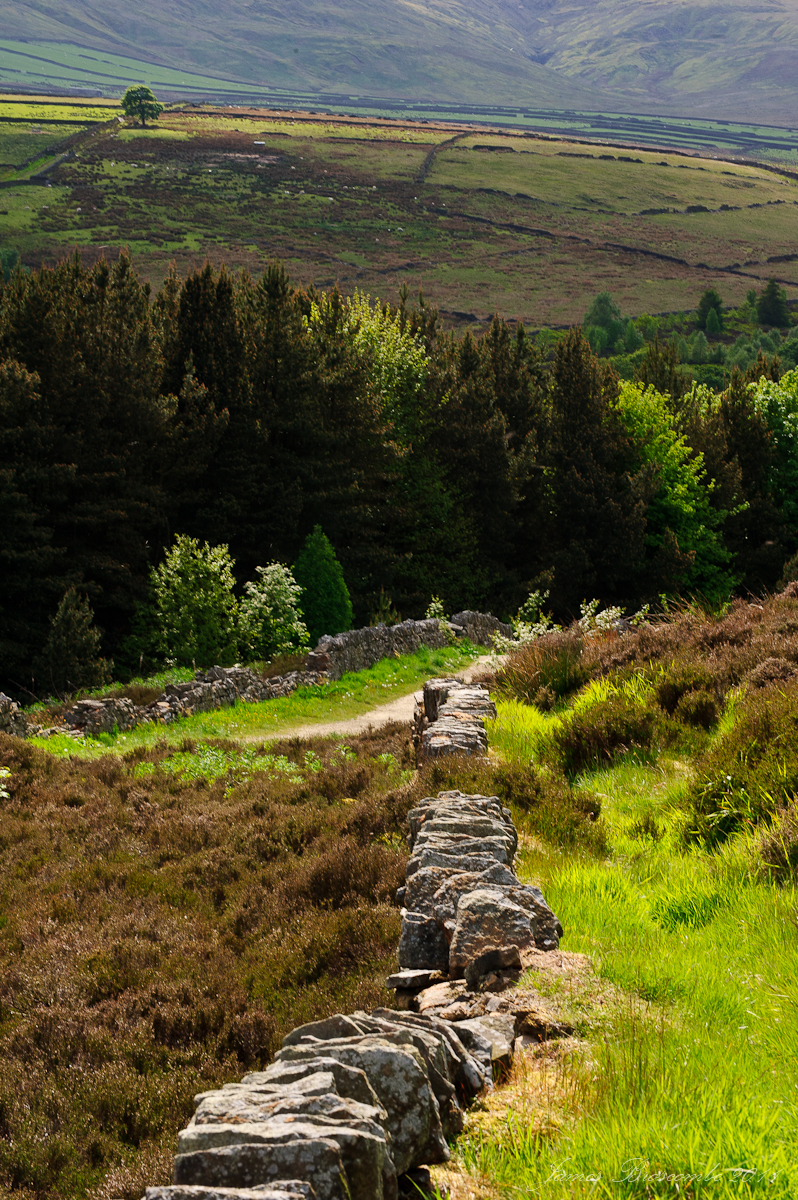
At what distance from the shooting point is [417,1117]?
310 centimetres

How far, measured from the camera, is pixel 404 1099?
3.09 m

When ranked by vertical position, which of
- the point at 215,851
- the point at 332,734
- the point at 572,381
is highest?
the point at 572,381

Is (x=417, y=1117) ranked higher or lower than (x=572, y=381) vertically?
lower

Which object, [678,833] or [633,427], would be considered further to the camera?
[633,427]

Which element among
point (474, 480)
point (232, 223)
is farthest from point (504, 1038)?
point (232, 223)

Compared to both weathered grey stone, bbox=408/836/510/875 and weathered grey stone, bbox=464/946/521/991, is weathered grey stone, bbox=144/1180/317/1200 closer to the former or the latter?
weathered grey stone, bbox=464/946/521/991

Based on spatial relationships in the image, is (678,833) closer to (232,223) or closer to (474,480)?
(474,480)

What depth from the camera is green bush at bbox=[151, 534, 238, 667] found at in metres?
22.2

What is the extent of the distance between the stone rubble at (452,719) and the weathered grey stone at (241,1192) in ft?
21.1

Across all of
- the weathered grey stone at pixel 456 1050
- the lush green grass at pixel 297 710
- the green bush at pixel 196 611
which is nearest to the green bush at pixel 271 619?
the green bush at pixel 196 611

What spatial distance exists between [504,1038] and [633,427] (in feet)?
149

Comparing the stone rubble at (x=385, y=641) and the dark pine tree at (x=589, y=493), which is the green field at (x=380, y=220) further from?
the stone rubble at (x=385, y=641)

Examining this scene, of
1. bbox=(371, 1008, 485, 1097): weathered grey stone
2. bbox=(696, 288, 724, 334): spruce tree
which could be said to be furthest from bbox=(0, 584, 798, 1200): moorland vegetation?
bbox=(696, 288, 724, 334): spruce tree

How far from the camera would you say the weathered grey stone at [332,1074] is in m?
3.02
